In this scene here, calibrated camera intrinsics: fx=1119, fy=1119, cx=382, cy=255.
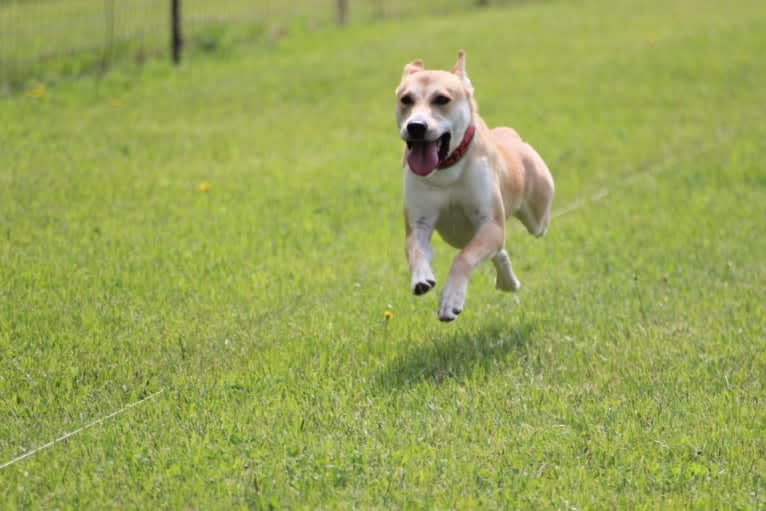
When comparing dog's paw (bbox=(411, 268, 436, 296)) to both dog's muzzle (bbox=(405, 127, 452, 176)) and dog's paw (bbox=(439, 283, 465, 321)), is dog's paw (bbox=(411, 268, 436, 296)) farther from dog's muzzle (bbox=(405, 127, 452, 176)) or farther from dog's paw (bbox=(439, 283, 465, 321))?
dog's muzzle (bbox=(405, 127, 452, 176))

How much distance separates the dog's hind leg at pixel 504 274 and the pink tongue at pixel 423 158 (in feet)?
4.26

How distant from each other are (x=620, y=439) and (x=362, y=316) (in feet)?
7.04

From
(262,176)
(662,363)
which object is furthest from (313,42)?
(662,363)

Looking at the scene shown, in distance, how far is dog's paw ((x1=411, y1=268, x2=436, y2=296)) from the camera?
5.44m

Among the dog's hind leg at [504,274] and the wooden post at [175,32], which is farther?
the wooden post at [175,32]

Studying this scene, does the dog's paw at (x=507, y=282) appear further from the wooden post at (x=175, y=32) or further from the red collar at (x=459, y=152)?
the wooden post at (x=175, y=32)

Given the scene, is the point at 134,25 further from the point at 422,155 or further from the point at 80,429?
the point at 80,429

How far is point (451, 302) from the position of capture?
558 centimetres

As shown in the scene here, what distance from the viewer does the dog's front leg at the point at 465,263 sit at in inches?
219

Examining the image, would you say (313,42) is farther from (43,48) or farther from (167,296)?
(167,296)

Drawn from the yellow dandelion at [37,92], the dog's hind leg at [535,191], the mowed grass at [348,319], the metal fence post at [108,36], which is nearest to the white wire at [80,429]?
the mowed grass at [348,319]

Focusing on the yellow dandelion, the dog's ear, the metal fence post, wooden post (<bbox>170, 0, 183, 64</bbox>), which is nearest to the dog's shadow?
the dog's ear

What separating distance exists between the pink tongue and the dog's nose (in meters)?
0.15

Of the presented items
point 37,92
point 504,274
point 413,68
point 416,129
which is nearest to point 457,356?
point 504,274
